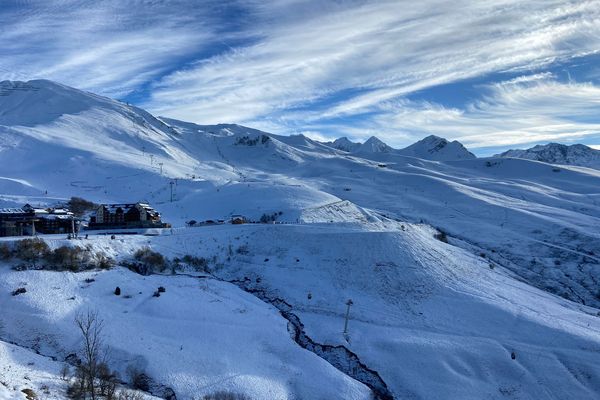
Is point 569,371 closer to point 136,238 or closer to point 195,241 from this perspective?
point 195,241

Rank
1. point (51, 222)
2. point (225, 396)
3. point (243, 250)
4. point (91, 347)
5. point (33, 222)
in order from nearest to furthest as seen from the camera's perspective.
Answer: point (225, 396) < point (91, 347) < point (243, 250) < point (33, 222) < point (51, 222)

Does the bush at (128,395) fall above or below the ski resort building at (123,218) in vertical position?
below

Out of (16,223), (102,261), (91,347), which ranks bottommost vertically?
(91,347)

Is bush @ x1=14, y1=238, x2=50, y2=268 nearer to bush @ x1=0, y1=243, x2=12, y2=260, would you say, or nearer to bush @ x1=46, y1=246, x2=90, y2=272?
bush @ x1=0, y1=243, x2=12, y2=260

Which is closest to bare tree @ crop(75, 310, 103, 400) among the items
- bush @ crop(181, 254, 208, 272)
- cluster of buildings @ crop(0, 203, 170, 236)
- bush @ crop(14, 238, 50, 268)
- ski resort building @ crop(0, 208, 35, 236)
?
bush @ crop(14, 238, 50, 268)

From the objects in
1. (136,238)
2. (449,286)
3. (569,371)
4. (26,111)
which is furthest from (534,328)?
(26,111)

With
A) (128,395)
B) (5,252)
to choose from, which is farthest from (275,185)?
(128,395)

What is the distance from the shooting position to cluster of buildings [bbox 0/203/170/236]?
1999 inches

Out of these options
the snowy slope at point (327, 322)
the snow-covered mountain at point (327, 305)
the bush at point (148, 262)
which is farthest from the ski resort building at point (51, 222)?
the bush at point (148, 262)

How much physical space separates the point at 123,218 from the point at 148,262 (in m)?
18.2

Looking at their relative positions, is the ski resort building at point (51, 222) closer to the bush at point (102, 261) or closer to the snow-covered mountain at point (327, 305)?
the snow-covered mountain at point (327, 305)

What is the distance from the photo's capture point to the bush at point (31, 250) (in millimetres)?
37656

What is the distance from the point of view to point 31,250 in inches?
1506

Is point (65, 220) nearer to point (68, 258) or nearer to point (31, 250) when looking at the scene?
point (31, 250)
